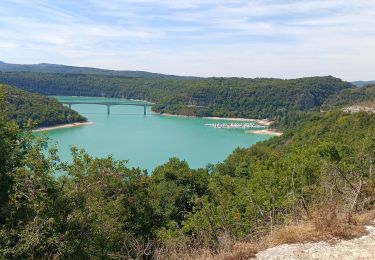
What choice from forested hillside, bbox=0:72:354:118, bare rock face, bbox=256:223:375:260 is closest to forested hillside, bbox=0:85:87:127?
forested hillside, bbox=0:72:354:118

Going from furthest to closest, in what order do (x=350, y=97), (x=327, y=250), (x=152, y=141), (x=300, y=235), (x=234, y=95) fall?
(x=234, y=95) < (x=350, y=97) < (x=152, y=141) < (x=300, y=235) < (x=327, y=250)

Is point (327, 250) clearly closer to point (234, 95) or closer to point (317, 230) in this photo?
point (317, 230)

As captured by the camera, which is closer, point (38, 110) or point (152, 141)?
point (152, 141)

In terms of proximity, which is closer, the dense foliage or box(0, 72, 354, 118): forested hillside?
the dense foliage

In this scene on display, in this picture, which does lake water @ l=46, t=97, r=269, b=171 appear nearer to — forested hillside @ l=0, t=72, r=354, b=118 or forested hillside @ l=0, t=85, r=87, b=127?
forested hillside @ l=0, t=85, r=87, b=127

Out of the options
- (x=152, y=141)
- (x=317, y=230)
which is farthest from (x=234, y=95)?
(x=317, y=230)

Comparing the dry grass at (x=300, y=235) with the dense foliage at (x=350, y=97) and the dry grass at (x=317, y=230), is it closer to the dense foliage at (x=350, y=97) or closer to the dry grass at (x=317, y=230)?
the dry grass at (x=317, y=230)

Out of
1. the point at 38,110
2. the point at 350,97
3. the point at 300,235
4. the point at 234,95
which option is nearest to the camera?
the point at 300,235
